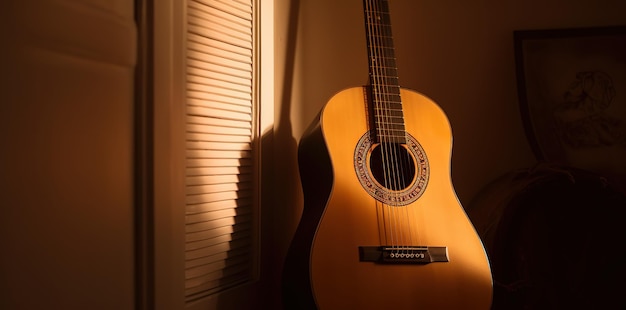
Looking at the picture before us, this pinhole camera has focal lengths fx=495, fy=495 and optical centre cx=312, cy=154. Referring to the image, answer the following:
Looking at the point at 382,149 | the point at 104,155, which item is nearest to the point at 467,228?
the point at 382,149

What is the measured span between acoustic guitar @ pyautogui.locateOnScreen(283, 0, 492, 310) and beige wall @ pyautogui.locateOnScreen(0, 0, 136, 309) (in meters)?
0.38

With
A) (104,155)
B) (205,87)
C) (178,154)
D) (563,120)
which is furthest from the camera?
(563,120)

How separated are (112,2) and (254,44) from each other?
463mm

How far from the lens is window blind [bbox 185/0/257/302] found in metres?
1.08

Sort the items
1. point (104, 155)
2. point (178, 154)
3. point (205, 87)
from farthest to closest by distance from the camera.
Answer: point (205, 87) < point (178, 154) < point (104, 155)

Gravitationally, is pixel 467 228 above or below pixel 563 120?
below

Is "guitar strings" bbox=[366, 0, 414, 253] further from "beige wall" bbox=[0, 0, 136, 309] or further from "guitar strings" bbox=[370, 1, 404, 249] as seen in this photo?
"beige wall" bbox=[0, 0, 136, 309]

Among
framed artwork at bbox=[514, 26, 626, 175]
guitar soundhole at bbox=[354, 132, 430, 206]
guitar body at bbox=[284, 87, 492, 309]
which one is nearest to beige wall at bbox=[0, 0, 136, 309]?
guitar body at bbox=[284, 87, 492, 309]

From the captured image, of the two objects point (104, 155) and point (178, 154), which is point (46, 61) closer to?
point (104, 155)

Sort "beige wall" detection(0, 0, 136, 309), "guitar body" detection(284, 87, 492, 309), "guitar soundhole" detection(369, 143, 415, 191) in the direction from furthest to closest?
"guitar soundhole" detection(369, 143, 415, 191), "guitar body" detection(284, 87, 492, 309), "beige wall" detection(0, 0, 136, 309)

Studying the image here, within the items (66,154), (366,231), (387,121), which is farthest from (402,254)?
(66,154)

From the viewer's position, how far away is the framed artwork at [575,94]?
4.65 feet

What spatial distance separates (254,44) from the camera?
1295mm

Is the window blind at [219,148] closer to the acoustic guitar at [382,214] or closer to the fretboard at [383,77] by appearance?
the acoustic guitar at [382,214]
